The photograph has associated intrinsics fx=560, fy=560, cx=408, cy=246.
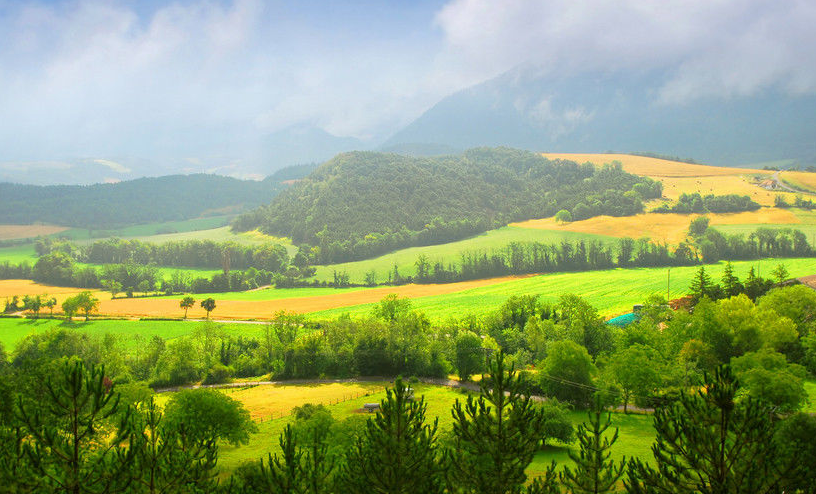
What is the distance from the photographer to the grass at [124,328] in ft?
305

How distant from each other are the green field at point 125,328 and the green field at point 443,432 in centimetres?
3535

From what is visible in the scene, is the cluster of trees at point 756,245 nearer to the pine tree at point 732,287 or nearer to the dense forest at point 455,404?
the pine tree at point 732,287

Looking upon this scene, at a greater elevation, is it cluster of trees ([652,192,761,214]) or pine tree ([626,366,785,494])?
cluster of trees ([652,192,761,214])

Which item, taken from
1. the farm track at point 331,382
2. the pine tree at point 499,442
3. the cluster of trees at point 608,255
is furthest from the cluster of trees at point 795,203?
the pine tree at point 499,442

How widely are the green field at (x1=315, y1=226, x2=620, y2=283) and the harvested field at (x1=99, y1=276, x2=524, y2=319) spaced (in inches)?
729

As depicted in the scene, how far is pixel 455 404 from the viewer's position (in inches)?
874

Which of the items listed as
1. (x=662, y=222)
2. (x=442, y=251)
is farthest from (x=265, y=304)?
(x=662, y=222)

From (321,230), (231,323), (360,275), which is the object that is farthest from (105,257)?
(231,323)

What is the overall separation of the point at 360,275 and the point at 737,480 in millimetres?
135988

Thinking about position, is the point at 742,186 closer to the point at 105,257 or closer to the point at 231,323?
the point at 231,323

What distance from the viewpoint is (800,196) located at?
179m

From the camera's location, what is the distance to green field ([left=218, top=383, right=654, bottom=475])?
4097cm

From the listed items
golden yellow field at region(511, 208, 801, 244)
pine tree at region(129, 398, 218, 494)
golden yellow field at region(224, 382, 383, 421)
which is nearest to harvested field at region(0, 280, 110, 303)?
golden yellow field at region(224, 382, 383, 421)

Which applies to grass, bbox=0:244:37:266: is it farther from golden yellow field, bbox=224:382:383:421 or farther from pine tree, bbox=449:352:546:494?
pine tree, bbox=449:352:546:494
